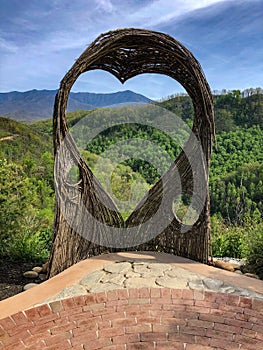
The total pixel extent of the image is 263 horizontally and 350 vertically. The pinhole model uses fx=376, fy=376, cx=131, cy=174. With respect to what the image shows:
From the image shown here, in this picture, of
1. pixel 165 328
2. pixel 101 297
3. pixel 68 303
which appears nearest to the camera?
pixel 165 328

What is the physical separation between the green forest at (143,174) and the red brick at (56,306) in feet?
5.15

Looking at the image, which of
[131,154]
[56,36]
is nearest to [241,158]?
[131,154]

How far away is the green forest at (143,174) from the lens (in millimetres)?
4750

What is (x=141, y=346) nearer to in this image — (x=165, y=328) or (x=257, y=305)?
(x=165, y=328)

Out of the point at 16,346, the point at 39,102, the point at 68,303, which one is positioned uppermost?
the point at 39,102

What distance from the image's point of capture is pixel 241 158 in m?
13.6

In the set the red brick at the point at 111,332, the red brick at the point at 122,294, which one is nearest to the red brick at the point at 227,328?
the red brick at the point at 111,332

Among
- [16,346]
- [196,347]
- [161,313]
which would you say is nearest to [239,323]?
[196,347]

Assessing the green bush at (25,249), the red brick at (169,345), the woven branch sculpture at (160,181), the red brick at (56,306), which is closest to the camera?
the red brick at (169,345)

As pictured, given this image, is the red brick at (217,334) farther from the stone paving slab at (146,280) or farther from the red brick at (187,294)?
the stone paving slab at (146,280)

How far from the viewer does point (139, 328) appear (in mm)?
2734

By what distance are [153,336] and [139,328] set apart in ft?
0.46

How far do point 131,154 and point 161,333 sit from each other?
7501 mm

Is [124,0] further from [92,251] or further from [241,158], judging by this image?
[241,158]
